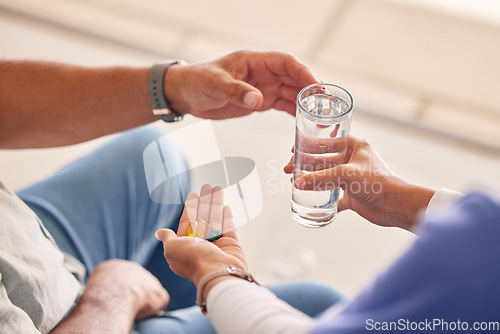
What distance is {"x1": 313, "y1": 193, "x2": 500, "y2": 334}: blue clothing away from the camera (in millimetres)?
408

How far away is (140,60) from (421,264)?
5.92 ft

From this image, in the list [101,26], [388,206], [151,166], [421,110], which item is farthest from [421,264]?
[101,26]

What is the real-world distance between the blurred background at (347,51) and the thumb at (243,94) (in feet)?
2.04

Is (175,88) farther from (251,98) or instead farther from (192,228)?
(192,228)

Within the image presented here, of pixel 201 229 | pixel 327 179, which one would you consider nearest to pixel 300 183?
pixel 327 179

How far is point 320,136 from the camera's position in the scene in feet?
Answer: 2.18

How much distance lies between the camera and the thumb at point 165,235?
0.67 m

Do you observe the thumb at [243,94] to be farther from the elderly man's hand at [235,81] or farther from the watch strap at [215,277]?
the watch strap at [215,277]

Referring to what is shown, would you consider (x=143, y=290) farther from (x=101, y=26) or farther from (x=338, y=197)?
(x=101, y=26)

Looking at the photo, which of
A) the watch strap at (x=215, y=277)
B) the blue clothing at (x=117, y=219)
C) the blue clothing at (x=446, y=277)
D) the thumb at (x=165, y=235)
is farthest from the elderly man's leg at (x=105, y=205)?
the blue clothing at (x=446, y=277)

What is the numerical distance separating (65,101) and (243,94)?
1.23 ft

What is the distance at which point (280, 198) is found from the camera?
0.73 meters

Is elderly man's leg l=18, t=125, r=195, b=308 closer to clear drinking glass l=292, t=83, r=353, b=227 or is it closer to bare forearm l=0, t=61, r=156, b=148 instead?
bare forearm l=0, t=61, r=156, b=148

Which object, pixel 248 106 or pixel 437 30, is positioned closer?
pixel 248 106
